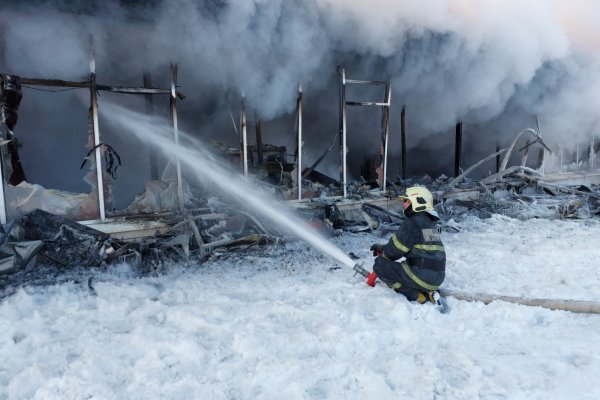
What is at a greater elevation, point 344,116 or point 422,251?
point 344,116

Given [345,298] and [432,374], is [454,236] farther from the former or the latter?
[432,374]

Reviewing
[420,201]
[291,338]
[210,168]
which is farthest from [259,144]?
[291,338]

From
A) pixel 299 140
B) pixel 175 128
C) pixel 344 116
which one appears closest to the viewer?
pixel 175 128

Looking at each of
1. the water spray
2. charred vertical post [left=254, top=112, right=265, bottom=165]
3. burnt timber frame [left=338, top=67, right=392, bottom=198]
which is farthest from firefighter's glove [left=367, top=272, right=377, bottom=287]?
charred vertical post [left=254, top=112, right=265, bottom=165]

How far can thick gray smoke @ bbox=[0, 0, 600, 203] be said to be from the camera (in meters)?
7.52

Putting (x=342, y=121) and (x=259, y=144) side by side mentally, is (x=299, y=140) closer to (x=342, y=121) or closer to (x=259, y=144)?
(x=342, y=121)

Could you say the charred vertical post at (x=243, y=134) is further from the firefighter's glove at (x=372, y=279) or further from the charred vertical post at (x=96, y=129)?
the firefighter's glove at (x=372, y=279)

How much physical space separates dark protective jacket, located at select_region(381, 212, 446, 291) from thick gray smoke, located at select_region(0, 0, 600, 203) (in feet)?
17.5

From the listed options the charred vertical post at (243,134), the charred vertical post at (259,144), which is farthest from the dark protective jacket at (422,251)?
the charred vertical post at (259,144)

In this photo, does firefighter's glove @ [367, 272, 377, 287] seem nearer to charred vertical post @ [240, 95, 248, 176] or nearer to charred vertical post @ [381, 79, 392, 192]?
charred vertical post @ [240, 95, 248, 176]

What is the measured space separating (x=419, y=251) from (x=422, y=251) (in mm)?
30

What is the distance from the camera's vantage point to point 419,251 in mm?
4469

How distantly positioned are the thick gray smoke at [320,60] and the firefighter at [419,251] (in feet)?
17.2

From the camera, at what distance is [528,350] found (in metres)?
3.62
